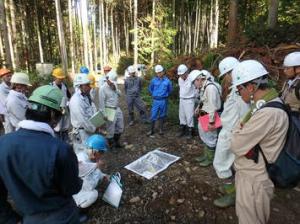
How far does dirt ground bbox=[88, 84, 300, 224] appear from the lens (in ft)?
12.4

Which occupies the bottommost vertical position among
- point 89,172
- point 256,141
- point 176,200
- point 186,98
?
point 176,200

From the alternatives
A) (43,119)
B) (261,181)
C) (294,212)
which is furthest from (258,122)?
(294,212)

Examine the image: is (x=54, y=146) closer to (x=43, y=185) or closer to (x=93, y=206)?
(x=43, y=185)

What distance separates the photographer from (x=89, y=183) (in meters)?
3.74

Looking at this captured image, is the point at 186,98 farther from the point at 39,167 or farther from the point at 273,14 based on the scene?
the point at 273,14

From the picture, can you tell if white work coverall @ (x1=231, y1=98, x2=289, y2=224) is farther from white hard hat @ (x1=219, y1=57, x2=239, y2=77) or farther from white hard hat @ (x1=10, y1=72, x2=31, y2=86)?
white hard hat @ (x1=10, y1=72, x2=31, y2=86)

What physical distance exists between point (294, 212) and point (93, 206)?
3.09 m

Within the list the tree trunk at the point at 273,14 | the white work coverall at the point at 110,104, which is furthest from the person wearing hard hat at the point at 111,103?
the tree trunk at the point at 273,14

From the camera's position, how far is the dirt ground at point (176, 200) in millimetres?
3793

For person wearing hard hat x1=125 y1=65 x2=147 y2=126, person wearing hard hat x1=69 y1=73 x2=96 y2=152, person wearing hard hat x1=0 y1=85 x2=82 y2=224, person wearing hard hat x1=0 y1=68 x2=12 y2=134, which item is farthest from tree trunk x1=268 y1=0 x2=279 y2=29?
person wearing hard hat x1=0 y1=85 x2=82 y2=224

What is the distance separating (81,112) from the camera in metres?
4.69

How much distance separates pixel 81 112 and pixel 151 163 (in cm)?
189

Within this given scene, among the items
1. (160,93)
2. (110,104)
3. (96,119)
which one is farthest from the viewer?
(160,93)

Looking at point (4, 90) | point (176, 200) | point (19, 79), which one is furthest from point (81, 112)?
point (176, 200)
